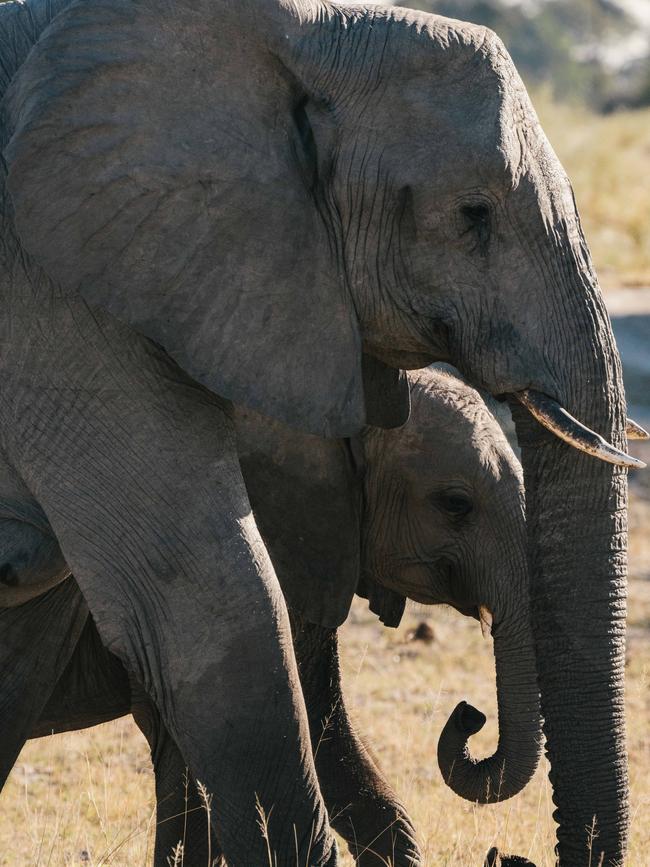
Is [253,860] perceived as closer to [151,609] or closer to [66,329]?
[151,609]

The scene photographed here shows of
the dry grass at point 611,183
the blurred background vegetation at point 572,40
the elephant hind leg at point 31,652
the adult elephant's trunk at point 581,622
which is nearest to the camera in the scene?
the adult elephant's trunk at point 581,622

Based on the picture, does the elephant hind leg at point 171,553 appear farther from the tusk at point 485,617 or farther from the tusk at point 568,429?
the tusk at point 485,617

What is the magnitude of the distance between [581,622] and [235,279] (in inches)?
37.5

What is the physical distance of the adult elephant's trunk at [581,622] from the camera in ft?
10.6

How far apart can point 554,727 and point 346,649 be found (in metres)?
3.79

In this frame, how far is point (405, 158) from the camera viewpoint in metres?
3.08

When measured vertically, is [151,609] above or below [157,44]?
below

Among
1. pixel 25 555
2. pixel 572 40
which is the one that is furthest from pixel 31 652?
pixel 572 40

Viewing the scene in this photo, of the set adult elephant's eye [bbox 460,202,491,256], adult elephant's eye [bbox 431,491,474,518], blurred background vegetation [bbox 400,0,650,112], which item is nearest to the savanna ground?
adult elephant's eye [bbox 431,491,474,518]

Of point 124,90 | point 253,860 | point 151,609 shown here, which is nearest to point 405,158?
point 124,90

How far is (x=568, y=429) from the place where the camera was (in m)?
3.07

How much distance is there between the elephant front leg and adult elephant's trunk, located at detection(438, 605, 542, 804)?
0.27 meters

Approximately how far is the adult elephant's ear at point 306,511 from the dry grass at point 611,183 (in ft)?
32.2

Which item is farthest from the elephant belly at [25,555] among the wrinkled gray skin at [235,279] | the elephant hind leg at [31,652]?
the elephant hind leg at [31,652]
